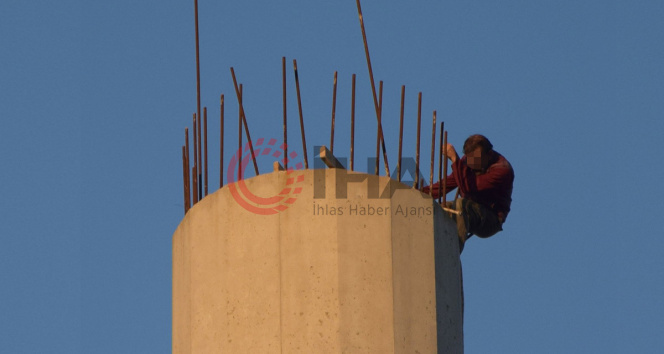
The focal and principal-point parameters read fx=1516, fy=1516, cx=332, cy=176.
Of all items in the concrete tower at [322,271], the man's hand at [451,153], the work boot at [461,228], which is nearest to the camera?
the concrete tower at [322,271]

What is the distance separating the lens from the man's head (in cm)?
1714

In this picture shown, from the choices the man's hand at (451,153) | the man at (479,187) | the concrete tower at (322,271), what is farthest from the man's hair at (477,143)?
the concrete tower at (322,271)

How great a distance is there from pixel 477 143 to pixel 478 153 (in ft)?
0.37

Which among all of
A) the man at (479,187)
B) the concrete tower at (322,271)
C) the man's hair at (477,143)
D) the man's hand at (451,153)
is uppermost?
the man's hair at (477,143)

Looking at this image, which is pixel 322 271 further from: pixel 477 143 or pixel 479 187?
pixel 477 143

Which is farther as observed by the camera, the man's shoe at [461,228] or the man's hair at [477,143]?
the man's hair at [477,143]

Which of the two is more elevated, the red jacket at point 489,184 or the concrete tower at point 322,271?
the red jacket at point 489,184

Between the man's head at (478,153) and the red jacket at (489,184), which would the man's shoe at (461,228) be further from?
the man's head at (478,153)

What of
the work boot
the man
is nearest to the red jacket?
the man

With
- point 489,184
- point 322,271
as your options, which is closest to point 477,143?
point 489,184

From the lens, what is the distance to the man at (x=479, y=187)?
16.5 metres

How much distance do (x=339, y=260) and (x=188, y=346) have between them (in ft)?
5.94

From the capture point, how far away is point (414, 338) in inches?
575

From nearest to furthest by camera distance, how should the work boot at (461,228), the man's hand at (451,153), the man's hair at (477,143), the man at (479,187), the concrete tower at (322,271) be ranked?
the concrete tower at (322,271)
the work boot at (461,228)
the man at (479,187)
the man's hand at (451,153)
the man's hair at (477,143)
